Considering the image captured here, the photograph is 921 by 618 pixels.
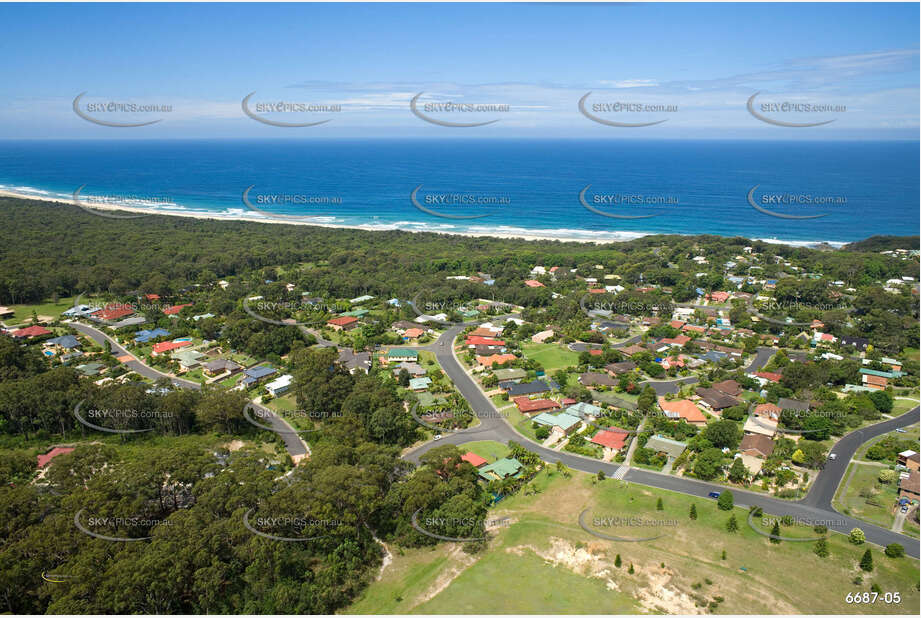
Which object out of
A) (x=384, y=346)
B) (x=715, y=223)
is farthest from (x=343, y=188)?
(x=384, y=346)

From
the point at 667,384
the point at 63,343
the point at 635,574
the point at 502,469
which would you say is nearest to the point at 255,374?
the point at 63,343

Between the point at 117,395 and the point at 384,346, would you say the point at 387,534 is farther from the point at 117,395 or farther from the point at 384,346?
the point at 384,346

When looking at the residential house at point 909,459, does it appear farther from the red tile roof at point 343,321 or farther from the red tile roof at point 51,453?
the red tile roof at point 51,453

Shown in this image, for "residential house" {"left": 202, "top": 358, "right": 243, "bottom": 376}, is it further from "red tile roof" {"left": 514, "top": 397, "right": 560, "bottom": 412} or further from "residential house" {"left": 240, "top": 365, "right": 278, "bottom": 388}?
"red tile roof" {"left": 514, "top": 397, "right": 560, "bottom": 412}

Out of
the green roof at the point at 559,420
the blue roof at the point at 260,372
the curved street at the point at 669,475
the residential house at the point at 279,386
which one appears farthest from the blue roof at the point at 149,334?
the green roof at the point at 559,420

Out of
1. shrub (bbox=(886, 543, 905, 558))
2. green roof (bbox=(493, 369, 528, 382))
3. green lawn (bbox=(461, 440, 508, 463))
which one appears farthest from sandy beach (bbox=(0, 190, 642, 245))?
shrub (bbox=(886, 543, 905, 558))

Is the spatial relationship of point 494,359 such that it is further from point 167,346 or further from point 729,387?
point 167,346
